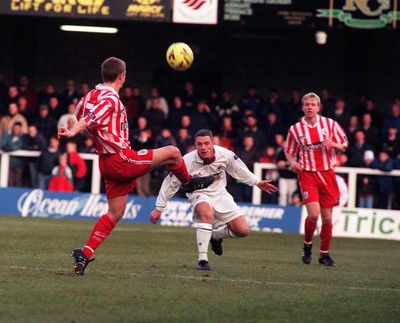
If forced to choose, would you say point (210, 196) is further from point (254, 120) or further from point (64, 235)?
point (254, 120)

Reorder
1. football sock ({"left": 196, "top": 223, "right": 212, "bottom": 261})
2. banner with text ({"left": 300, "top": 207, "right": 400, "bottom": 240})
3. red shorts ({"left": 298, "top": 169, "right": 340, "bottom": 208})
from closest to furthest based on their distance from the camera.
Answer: football sock ({"left": 196, "top": 223, "right": 212, "bottom": 261}) < red shorts ({"left": 298, "top": 169, "right": 340, "bottom": 208}) < banner with text ({"left": 300, "top": 207, "right": 400, "bottom": 240})

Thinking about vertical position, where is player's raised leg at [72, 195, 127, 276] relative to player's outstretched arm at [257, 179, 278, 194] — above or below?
below

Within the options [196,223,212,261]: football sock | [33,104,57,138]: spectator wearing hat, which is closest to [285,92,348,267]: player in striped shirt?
[196,223,212,261]: football sock

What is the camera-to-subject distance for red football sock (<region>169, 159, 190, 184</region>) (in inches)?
425

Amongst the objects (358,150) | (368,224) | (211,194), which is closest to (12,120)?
(358,150)

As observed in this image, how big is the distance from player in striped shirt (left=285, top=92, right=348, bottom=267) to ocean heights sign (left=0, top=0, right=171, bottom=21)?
931 cm

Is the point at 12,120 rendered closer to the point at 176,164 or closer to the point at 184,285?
the point at 176,164

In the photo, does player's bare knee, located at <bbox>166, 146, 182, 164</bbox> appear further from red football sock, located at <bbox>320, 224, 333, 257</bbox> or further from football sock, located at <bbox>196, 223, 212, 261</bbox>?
red football sock, located at <bbox>320, 224, 333, 257</bbox>

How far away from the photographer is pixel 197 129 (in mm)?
23406

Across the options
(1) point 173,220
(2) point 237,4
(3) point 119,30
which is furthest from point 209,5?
(3) point 119,30

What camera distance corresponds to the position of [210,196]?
1257 centimetres

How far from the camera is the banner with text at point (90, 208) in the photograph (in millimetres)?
21312

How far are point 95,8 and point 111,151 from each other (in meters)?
12.7

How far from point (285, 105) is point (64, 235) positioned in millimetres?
9561
